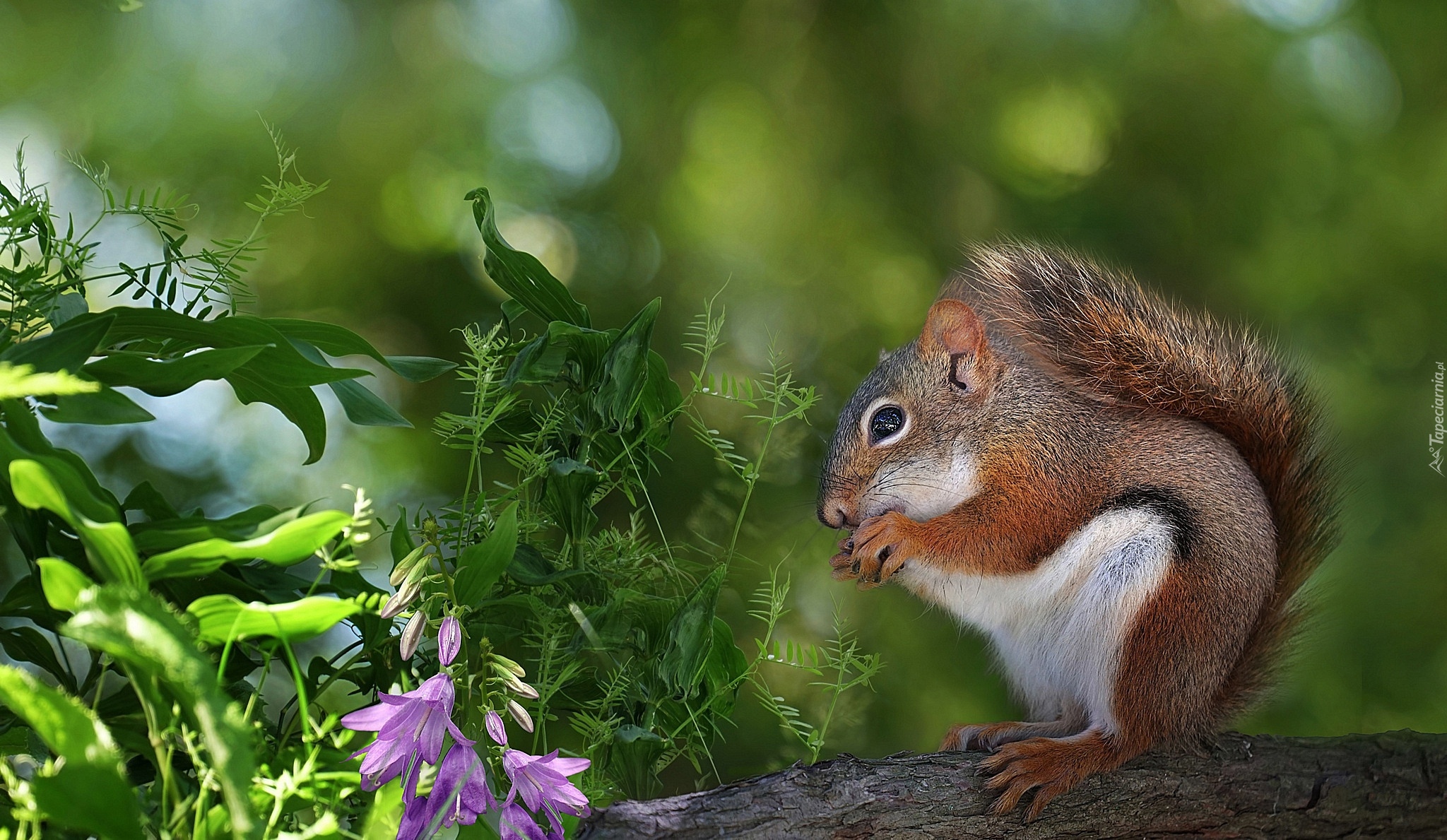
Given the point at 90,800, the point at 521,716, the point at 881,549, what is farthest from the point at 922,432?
the point at 90,800

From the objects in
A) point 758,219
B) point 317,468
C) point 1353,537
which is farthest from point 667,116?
point 1353,537

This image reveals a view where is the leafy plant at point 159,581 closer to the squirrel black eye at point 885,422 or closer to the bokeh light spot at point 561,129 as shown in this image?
the squirrel black eye at point 885,422

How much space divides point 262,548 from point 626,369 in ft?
0.96

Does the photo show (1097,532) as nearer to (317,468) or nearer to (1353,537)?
(1353,537)

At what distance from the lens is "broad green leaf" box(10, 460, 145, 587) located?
453mm

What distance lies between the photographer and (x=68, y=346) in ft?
1.80

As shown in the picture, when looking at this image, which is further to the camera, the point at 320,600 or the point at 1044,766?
the point at 1044,766

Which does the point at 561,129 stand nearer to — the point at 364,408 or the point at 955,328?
the point at 955,328

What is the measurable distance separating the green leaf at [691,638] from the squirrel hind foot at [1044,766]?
0.92ft

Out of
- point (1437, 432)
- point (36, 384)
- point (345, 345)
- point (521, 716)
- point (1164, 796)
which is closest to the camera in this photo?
point (36, 384)

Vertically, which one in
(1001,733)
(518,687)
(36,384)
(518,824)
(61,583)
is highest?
(36,384)

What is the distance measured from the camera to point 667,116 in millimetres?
1435

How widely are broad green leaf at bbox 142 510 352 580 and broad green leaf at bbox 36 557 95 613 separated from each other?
35mm

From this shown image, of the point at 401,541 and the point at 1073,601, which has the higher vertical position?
the point at 401,541
